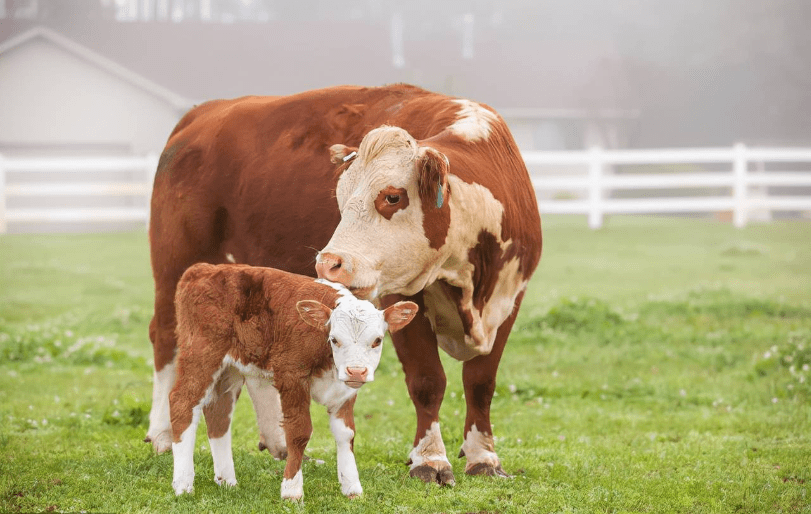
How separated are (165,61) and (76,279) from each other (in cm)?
2709

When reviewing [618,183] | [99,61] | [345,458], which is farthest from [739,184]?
[99,61]

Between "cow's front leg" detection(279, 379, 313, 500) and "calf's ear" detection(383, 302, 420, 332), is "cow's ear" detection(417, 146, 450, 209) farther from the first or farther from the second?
"cow's front leg" detection(279, 379, 313, 500)

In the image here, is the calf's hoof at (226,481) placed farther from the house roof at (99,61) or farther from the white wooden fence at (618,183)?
the house roof at (99,61)

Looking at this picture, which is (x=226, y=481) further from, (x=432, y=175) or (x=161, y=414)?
(x=432, y=175)

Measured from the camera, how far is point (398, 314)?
5.05 meters

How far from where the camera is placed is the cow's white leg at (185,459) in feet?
17.9

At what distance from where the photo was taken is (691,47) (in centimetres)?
5341

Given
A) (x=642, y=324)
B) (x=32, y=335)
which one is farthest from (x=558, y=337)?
(x=32, y=335)

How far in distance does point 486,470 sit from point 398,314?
5.18 feet

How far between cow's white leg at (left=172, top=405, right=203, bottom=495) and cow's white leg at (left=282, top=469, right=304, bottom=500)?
0.55m

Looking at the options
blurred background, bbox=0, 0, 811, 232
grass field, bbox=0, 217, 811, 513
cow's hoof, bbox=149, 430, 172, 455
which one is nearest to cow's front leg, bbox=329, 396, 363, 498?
grass field, bbox=0, 217, 811, 513

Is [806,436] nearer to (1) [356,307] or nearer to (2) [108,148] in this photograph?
(1) [356,307]

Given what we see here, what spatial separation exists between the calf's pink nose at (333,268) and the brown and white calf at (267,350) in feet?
0.17

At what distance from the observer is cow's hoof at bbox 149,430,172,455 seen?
22.6 feet
